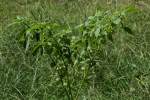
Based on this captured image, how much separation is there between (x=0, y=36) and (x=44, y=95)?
2.94 feet

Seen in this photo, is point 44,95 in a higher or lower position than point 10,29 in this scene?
lower

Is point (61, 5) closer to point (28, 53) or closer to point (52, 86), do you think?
point (28, 53)

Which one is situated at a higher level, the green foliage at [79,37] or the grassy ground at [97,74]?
the green foliage at [79,37]

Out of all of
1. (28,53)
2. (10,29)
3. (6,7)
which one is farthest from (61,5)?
(28,53)

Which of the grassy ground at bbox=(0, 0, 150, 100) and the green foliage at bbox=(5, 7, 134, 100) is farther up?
the green foliage at bbox=(5, 7, 134, 100)

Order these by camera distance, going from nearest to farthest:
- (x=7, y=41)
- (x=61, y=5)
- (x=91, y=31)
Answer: (x=91, y=31) → (x=7, y=41) → (x=61, y=5)

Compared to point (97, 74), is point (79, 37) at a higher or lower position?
higher

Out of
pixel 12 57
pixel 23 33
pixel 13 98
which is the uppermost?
pixel 23 33

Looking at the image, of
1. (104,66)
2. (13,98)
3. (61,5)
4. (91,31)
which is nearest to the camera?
(91,31)

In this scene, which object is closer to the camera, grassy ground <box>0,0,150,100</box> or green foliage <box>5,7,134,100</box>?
green foliage <box>5,7,134,100</box>

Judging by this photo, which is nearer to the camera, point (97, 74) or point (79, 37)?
point (79, 37)

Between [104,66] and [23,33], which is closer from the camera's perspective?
[23,33]

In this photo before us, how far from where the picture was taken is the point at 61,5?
5.41m

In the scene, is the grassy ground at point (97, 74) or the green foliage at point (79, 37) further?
the grassy ground at point (97, 74)
